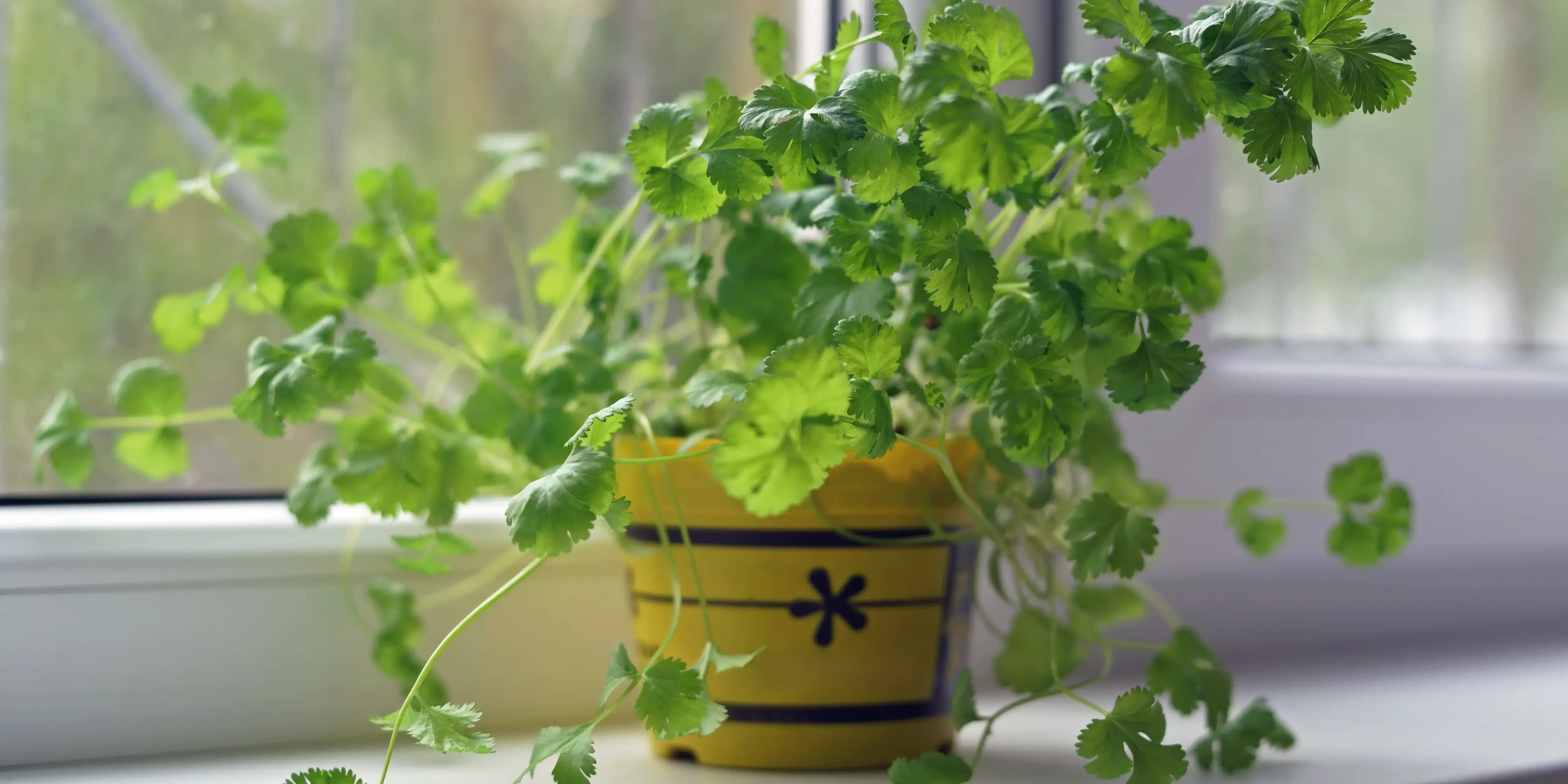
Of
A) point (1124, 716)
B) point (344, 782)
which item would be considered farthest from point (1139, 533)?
point (344, 782)

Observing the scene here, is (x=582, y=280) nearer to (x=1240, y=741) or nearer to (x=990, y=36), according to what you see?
(x=990, y=36)

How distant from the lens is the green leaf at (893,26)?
1.64 ft

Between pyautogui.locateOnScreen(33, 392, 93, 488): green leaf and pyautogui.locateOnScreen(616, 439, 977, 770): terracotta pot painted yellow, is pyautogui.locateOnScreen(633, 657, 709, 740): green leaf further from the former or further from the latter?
pyautogui.locateOnScreen(33, 392, 93, 488): green leaf

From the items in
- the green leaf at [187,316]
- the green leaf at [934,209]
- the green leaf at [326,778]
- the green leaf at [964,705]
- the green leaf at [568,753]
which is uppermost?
the green leaf at [187,316]

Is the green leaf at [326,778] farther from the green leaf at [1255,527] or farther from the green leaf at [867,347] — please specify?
the green leaf at [1255,527]

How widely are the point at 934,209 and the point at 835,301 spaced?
0.10 m

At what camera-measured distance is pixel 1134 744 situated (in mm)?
542

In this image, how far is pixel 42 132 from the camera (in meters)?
0.83

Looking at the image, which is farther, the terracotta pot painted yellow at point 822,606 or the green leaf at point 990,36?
the terracotta pot painted yellow at point 822,606

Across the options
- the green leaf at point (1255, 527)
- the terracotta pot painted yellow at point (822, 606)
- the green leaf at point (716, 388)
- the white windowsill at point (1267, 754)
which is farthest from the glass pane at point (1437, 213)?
the green leaf at point (716, 388)

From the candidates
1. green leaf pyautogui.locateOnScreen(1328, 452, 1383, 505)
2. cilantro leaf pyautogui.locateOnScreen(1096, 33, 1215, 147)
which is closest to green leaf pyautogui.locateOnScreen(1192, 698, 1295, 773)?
green leaf pyautogui.locateOnScreen(1328, 452, 1383, 505)

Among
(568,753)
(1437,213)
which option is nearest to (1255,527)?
(568,753)

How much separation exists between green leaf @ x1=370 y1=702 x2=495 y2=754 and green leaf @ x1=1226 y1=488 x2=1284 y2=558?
0.45 m

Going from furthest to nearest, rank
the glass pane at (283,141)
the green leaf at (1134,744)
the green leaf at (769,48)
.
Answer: the glass pane at (283,141)
the green leaf at (769,48)
the green leaf at (1134,744)
